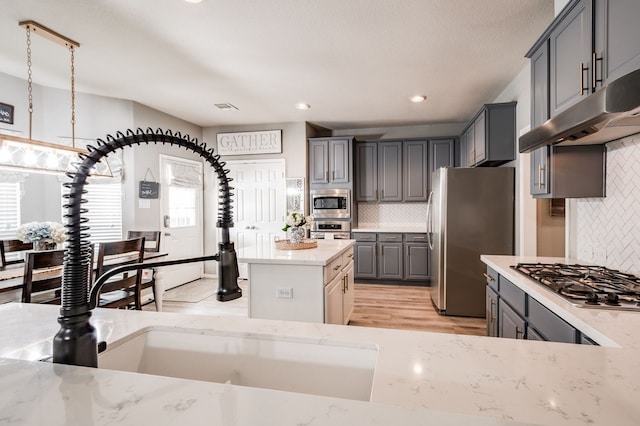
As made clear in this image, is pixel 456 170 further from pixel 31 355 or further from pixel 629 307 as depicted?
pixel 31 355

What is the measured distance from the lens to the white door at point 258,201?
546 centimetres

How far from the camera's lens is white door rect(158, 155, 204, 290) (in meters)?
4.76

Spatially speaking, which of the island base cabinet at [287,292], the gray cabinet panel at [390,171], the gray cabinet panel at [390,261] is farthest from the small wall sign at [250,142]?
the island base cabinet at [287,292]

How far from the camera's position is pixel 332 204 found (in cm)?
Answer: 526

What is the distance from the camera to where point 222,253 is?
32.7 inches

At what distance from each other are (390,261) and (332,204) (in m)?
1.27

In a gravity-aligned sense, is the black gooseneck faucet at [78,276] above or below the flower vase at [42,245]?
above

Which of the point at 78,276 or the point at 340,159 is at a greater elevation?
the point at 340,159

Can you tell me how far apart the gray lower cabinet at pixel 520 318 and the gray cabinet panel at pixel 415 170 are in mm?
2869

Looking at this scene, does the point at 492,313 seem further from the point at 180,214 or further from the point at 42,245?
the point at 180,214

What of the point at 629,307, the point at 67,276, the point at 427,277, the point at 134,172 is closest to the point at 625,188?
the point at 629,307

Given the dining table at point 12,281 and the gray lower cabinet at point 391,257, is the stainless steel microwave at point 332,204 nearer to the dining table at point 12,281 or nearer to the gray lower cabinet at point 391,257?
the gray lower cabinet at point 391,257

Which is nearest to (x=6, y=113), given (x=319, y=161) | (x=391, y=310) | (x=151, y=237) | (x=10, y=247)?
(x=10, y=247)

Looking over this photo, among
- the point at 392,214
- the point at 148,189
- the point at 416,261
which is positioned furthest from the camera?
the point at 392,214
